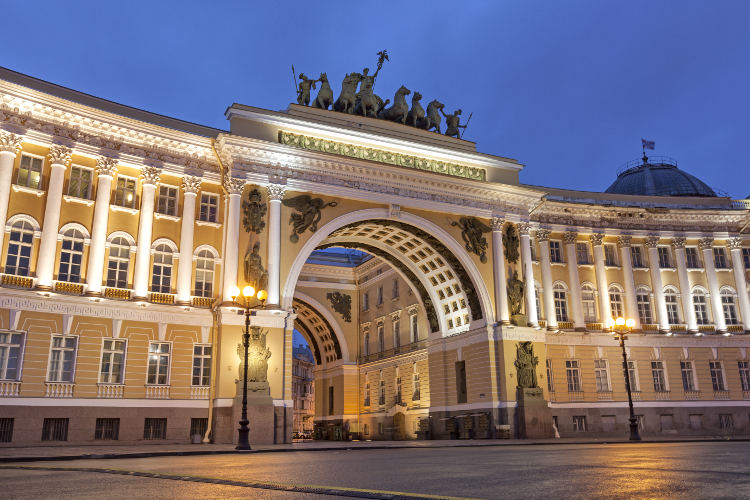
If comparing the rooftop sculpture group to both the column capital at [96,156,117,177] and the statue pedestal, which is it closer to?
the column capital at [96,156,117,177]

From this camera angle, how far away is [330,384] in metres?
55.7

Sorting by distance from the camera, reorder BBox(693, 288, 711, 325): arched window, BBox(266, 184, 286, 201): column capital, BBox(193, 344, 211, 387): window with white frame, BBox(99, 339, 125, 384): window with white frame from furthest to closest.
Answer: BBox(693, 288, 711, 325): arched window, BBox(266, 184, 286, 201): column capital, BBox(193, 344, 211, 387): window with white frame, BBox(99, 339, 125, 384): window with white frame

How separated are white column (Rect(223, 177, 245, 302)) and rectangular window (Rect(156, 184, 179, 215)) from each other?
9.22 ft

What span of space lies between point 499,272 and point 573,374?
29.8 feet

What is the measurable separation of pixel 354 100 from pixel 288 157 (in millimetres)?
7053

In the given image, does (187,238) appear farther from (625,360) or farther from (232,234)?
(625,360)

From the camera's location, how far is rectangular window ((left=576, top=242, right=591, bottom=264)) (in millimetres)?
44500

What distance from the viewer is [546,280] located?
4234 cm

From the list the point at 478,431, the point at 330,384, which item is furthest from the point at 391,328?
the point at 478,431

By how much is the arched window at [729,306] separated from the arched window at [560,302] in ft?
39.0

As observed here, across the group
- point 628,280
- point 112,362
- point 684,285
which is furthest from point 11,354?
point 684,285

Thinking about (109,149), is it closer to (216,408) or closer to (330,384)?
(216,408)

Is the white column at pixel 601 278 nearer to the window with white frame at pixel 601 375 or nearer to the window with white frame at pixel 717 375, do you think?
the window with white frame at pixel 601 375

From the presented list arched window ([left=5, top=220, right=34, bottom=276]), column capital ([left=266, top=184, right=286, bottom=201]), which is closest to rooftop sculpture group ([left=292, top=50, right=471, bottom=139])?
column capital ([left=266, top=184, right=286, bottom=201])
